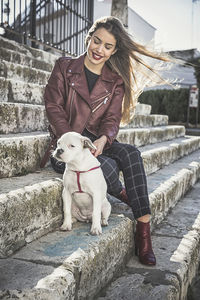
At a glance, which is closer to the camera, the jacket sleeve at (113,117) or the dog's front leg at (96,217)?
the dog's front leg at (96,217)

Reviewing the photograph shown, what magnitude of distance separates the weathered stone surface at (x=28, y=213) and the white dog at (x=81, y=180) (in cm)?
8

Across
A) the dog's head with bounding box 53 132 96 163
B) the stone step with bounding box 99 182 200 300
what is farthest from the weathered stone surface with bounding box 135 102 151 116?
the dog's head with bounding box 53 132 96 163

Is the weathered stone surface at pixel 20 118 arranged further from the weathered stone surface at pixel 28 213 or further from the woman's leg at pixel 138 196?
the woman's leg at pixel 138 196

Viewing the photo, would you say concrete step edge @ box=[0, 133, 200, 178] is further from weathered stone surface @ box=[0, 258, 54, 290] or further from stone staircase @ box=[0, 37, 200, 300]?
weathered stone surface @ box=[0, 258, 54, 290]

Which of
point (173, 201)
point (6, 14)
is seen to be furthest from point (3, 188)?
point (6, 14)

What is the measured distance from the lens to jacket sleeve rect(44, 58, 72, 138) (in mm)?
2604

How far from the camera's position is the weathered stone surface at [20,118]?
10.2 feet

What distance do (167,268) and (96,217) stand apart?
638 millimetres

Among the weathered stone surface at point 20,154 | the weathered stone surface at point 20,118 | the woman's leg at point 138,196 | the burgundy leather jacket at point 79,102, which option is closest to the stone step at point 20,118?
the weathered stone surface at point 20,118

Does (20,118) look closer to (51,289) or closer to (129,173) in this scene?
(129,173)

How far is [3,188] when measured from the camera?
84.3 inches

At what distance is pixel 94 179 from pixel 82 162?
0.14m

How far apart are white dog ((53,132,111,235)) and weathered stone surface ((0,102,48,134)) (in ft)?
3.59

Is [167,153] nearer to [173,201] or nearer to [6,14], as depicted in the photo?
[173,201]
